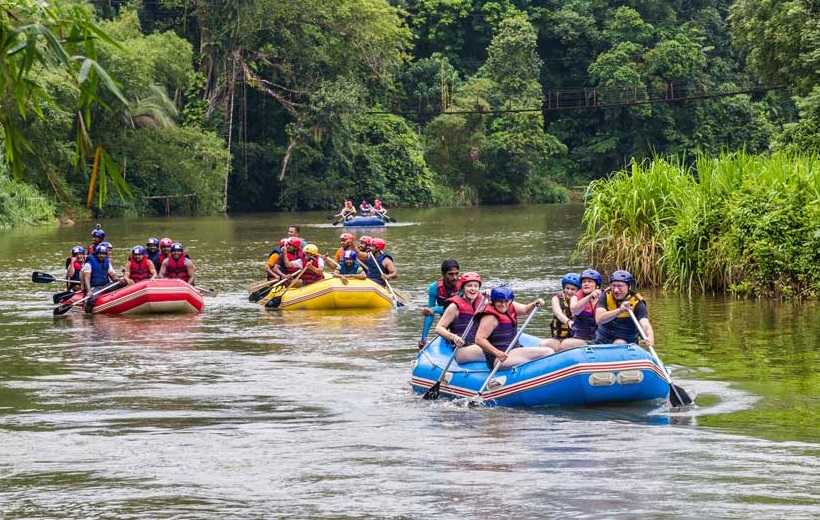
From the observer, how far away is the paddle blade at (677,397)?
496 inches

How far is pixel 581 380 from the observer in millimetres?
12336

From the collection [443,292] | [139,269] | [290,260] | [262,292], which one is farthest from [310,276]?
[443,292]

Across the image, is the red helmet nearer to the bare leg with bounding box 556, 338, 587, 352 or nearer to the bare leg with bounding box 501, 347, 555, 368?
the bare leg with bounding box 501, 347, 555, 368

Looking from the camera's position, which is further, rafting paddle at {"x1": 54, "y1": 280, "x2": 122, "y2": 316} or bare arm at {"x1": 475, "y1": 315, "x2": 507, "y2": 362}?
rafting paddle at {"x1": 54, "y1": 280, "x2": 122, "y2": 316}

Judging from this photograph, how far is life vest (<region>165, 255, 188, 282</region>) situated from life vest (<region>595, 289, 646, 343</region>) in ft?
37.2

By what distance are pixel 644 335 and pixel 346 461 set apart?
354 centimetres

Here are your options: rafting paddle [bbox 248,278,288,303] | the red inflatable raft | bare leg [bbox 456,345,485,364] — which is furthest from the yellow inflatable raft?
bare leg [bbox 456,345,485,364]

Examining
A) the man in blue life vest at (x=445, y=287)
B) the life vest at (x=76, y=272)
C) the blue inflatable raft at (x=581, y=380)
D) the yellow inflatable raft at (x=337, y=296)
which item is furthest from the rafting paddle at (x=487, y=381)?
the life vest at (x=76, y=272)

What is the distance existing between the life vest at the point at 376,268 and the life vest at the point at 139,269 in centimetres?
374

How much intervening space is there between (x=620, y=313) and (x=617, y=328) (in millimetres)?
294

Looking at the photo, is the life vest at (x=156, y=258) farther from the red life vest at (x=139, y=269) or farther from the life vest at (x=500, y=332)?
the life vest at (x=500, y=332)

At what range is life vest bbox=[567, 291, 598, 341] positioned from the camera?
1361 centimetres

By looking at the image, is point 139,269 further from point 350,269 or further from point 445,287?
point 445,287

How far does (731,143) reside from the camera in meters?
79.2
